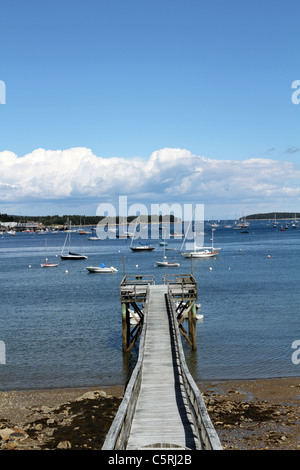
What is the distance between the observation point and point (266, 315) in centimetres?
4084

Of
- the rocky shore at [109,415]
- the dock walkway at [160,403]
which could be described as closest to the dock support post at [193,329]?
the rocky shore at [109,415]

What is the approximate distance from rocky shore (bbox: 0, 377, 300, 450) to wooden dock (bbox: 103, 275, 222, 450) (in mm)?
3313

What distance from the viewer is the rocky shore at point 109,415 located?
17203 mm

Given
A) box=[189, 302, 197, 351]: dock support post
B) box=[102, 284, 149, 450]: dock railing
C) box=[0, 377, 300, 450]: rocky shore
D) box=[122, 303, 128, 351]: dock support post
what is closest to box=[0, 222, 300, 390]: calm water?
box=[189, 302, 197, 351]: dock support post

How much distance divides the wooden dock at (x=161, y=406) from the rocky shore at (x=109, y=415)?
3.31 metres

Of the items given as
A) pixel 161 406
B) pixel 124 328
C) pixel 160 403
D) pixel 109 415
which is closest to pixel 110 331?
pixel 124 328

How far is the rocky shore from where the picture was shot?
17.2 metres

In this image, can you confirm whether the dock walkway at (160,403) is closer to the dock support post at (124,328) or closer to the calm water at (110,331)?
the calm water at (110,331)

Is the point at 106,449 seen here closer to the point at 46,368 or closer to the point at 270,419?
the point at 270,419

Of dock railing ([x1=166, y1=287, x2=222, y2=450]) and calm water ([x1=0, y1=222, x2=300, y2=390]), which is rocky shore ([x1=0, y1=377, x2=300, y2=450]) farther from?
dock railing ([x1=166, y1=287, x2=222, y2=450])

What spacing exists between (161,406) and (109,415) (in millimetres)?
6636

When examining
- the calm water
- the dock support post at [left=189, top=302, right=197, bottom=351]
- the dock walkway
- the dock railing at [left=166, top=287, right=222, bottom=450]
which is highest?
the dock railing at [left=166, top=287, right=222, bottom=450]

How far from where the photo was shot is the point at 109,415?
780 inches

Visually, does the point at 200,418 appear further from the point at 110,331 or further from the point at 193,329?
the point at 110,331
